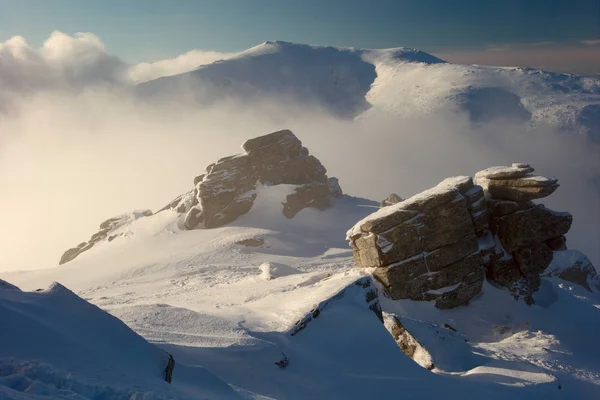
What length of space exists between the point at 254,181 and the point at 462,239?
112 feet

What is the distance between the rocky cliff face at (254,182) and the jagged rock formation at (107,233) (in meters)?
2.53

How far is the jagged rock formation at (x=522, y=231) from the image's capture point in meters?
25.6

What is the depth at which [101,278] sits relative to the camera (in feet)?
138

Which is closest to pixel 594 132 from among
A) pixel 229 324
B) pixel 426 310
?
pixel 426 310

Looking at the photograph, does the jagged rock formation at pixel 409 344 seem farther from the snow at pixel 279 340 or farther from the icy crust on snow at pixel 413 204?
the icy crust on snow at pixel 413 204

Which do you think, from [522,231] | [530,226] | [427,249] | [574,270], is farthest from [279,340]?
[574,270]

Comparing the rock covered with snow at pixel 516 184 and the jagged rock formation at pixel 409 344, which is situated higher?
the rock covered with snow at pixel 516 184

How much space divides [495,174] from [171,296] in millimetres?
22920

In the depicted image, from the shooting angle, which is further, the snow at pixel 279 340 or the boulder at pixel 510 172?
the boulder at pixel 510 172

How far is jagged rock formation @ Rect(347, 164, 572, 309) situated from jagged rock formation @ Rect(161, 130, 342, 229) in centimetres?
2856

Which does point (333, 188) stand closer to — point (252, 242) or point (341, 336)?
point (252, 242)

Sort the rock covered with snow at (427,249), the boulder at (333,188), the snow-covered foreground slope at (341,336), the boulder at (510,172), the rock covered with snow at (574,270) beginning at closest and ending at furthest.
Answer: the snow-covered foreground slope at (341,336)
the rock covered with snow at (427,249)
the boulder at (510,172)
the rock covered with snow at (574,270)
the boulder at (333,188)

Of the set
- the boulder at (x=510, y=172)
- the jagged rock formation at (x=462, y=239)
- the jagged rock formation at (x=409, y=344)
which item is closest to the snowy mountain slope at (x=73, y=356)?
the jagged rock formation at (x=409, y=344)

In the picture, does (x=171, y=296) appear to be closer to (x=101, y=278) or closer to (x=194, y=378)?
(x=101, y=278)
